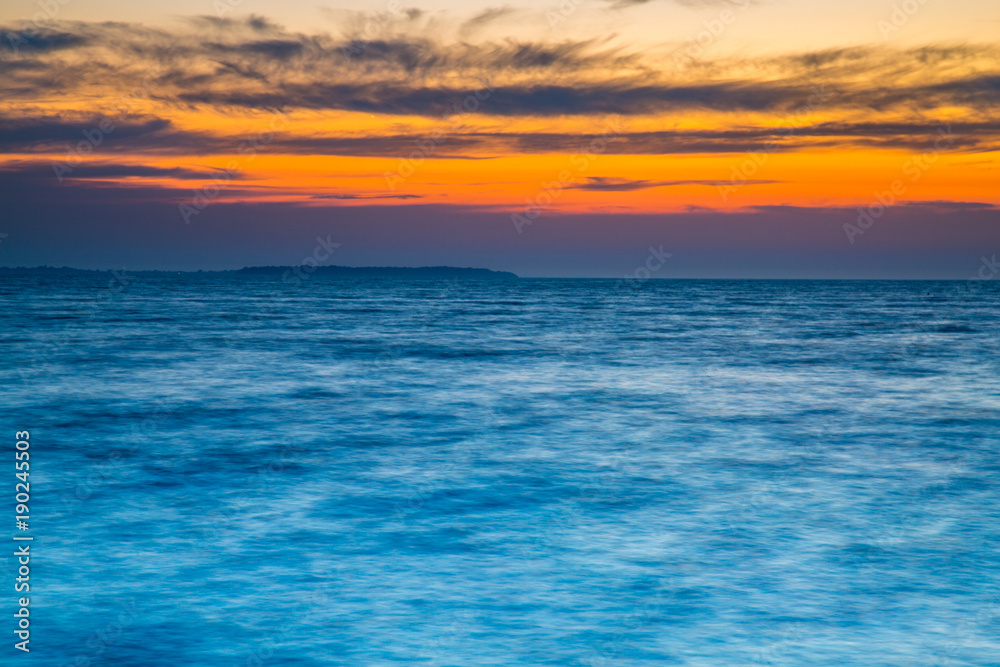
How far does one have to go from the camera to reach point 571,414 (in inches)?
660

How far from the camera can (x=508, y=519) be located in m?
9.20

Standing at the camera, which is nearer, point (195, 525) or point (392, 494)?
point (195, 525)

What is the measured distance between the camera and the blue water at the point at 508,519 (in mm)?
6188

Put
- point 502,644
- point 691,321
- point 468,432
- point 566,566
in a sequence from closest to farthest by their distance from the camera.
→ point 502,644
point 566,566
point 468,432
point 691,321

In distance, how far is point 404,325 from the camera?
45562 millimetres

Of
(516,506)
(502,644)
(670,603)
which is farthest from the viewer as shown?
(516,506)

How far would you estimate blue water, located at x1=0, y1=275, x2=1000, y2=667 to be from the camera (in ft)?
20.3

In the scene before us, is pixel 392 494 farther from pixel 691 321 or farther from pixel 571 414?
pixel 691 321

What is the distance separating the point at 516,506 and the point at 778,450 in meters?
5.77

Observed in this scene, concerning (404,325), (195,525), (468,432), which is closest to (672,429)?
(468,432)

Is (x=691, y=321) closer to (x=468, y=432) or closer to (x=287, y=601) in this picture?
(x=468, y=432)

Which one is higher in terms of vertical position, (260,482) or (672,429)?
(672,429)

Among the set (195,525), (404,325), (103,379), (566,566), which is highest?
(404,325)

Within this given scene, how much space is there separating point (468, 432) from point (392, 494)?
4.58 meters
